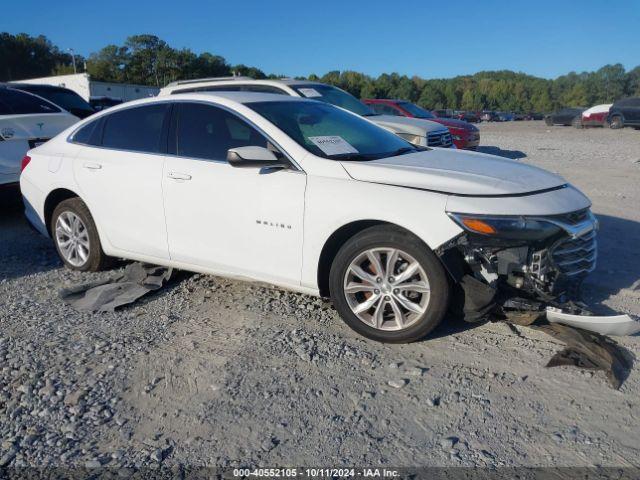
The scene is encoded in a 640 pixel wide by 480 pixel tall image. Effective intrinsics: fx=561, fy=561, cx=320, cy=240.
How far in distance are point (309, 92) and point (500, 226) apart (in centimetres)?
712

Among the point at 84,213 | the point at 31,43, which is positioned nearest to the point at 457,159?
the point at 84,213

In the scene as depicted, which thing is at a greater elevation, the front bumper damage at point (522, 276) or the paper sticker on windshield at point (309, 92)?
the paper sticker on windshield at point (309, 92)

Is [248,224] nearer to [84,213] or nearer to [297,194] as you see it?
[297,194]

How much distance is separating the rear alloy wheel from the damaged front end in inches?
1139

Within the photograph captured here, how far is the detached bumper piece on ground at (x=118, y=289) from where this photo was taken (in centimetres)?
456

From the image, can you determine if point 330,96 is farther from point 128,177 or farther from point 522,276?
point 522,276

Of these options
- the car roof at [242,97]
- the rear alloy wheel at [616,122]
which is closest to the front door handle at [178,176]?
the car roof at [242,97]

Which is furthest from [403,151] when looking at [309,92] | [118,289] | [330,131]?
[309,92]

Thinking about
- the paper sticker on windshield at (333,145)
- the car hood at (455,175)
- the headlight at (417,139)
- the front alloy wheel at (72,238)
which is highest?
the paper sticker on windshield at (333,145)

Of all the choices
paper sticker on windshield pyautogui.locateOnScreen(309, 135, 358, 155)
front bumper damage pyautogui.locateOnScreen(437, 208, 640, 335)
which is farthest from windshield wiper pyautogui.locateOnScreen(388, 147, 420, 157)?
front bumper damage pyautogui.locateOnScreen(437, 208, 640, 335)

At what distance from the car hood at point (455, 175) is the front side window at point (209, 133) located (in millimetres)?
890

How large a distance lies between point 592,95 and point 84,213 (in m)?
116

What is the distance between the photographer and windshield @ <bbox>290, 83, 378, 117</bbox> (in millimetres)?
9968

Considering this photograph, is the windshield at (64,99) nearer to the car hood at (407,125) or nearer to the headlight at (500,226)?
the car hood at (407,125)
